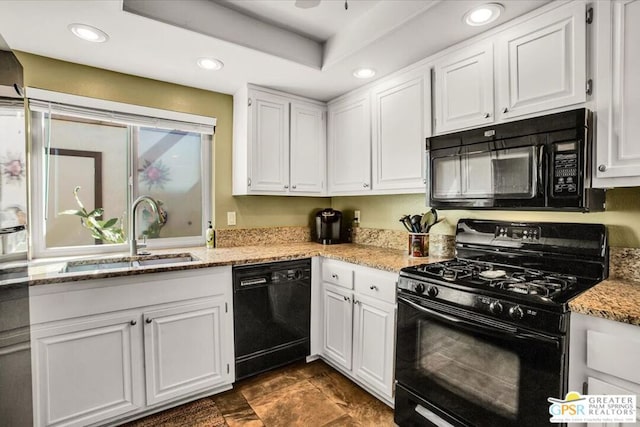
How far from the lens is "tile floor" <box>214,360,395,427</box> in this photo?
1.82 m

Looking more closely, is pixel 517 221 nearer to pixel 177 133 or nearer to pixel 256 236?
pixel 256 236

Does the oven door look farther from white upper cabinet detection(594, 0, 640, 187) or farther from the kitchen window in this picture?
the kitchen window

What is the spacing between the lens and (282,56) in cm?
204

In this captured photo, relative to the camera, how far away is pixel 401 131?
85.8 inches

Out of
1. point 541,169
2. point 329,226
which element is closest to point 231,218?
point 329,226

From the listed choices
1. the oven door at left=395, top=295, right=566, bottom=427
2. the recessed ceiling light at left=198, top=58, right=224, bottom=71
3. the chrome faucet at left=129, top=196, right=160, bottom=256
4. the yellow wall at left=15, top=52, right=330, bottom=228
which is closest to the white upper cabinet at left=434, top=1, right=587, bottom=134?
the oven door at left=395, top=295, right=566, bottom=427

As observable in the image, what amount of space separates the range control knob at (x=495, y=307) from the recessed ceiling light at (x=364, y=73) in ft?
5.47

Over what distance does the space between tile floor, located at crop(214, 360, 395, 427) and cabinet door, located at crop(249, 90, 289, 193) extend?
1.40 metres

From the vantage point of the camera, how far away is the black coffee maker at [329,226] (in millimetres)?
2830

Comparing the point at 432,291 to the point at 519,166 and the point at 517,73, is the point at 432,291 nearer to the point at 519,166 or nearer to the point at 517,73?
the point at 519,166

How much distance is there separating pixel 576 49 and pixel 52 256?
3.13 m

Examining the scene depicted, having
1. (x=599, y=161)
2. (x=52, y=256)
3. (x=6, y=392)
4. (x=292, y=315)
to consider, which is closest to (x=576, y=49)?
(x=599, y=161)

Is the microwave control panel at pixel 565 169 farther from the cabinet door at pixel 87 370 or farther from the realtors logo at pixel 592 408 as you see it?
the cabinet door at pixel 87 370

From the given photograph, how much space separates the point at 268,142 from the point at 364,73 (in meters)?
0.90
